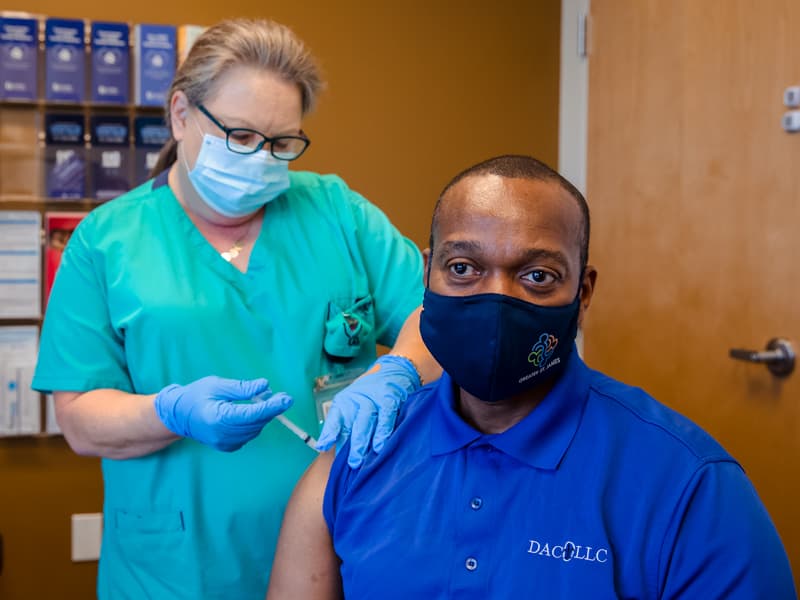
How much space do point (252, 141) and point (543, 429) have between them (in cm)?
79

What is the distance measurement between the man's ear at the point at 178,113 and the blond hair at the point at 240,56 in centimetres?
2

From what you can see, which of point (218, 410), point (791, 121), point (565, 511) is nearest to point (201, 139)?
point (218, 410)

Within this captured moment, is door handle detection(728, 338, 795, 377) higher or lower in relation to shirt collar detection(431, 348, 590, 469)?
lower

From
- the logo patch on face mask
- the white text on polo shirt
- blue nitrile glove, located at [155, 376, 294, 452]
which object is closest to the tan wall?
blue nitrile glove, located at [155, 376, 294, 452]

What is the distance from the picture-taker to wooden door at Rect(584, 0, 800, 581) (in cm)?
191

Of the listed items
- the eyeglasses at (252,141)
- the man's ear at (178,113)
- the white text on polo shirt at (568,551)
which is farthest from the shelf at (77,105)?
the white text on polo shirt at (568,551)

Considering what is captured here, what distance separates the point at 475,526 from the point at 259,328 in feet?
2.17

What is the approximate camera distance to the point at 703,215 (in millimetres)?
2164

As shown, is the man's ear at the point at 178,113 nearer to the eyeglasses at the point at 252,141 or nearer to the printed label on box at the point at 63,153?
the eyeglasses at the point at 252,141

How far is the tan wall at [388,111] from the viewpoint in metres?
2.61

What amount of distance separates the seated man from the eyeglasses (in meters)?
0.51

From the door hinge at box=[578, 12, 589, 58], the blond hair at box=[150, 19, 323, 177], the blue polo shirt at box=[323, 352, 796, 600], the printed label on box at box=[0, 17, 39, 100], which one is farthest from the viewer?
the door hinge at box=[578, 12, 589, 58]

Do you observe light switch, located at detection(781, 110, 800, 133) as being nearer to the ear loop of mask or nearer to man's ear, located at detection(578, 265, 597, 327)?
man's ear, located at detection(578, 265, 597, 327)

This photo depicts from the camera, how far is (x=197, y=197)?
5.27 ft
